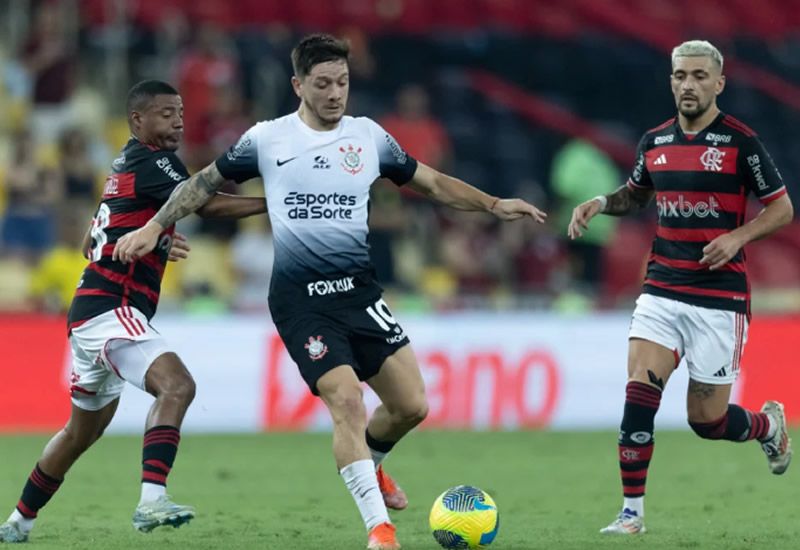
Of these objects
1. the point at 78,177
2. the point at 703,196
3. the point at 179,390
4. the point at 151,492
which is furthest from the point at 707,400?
the point at 78,177

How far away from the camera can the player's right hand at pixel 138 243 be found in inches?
343

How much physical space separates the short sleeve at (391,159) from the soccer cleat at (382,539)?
6.60 ft

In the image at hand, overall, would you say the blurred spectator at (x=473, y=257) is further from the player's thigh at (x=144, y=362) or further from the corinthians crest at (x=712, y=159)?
the player's thigh at (x=144, y=362)

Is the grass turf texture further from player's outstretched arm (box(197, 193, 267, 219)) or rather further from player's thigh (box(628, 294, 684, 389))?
player's outstretched arm (box(197, 193, 267, 219))

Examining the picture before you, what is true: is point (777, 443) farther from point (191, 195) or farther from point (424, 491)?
point (191, 195)

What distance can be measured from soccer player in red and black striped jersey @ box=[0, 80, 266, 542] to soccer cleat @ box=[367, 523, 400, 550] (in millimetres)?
1308

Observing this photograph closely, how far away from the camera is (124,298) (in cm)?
905

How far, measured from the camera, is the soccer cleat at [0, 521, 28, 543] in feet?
30.0

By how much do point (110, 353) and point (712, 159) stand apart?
3.65 metres

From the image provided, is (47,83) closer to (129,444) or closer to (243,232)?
(243,232)

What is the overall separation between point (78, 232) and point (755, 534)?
10.3 metres

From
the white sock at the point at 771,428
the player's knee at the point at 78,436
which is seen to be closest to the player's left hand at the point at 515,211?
the white sock at the point at 771,428

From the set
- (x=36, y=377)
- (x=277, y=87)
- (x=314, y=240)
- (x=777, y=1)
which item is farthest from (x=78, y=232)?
(x=777, y=1)

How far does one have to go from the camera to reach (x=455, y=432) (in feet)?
55.6
